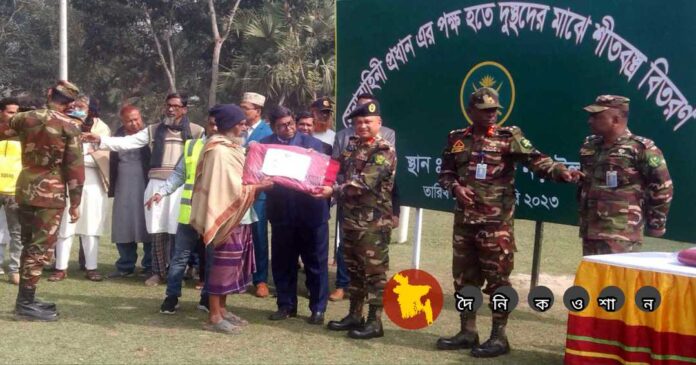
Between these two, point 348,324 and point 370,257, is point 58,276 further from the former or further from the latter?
point 370,257

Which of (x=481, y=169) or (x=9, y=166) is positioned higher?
(x=481, y=169)

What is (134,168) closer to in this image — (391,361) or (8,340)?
(8,340)

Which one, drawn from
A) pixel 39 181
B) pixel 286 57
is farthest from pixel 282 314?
pixel 286 57

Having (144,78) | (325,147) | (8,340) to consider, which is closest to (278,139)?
(325,147)

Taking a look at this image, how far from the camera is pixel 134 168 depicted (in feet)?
23.7

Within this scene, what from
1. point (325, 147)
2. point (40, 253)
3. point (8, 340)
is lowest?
point (8, 340)

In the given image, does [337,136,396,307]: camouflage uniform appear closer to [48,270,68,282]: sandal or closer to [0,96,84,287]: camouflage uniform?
[0,96,84,287]: camouflage uniform

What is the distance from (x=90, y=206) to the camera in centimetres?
722

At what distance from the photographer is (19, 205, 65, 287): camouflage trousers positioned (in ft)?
18.1

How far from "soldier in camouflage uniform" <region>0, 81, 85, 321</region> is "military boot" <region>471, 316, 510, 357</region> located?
3.11 meters

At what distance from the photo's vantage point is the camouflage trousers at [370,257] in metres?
5.16

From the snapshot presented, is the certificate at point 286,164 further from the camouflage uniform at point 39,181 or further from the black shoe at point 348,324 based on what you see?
the camouflage uniform at point 39,181

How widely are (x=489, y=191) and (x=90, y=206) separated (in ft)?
13.7

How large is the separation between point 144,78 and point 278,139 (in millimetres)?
22520
